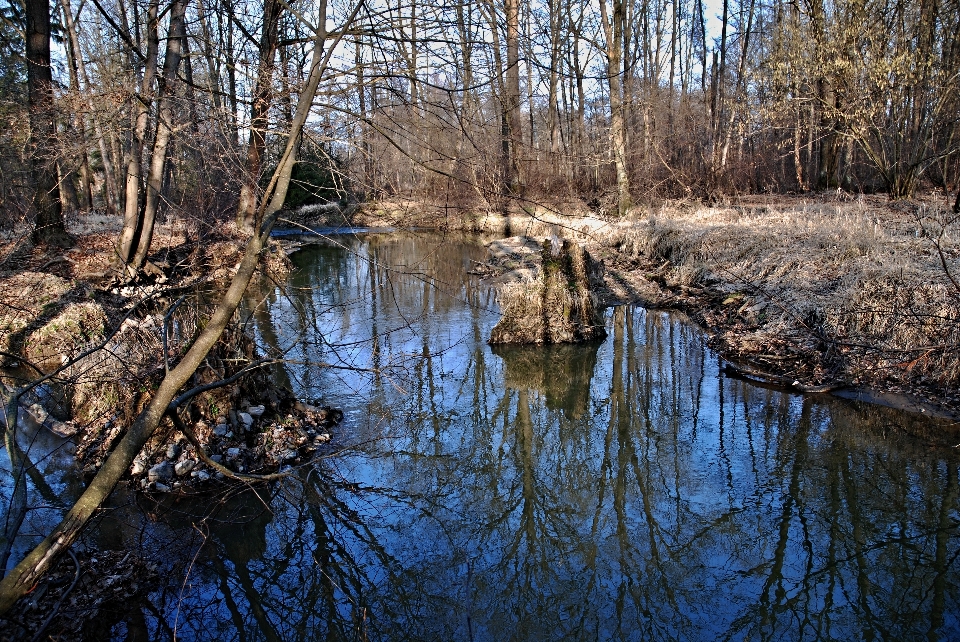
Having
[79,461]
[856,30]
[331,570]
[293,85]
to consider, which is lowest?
[331,570]

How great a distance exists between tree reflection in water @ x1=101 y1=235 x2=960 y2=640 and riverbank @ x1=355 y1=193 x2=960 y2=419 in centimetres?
70

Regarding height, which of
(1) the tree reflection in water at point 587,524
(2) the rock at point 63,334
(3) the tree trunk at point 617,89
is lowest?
(1) the tree reflection in water at point 587,524

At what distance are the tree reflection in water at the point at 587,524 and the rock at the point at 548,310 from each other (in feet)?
5.97

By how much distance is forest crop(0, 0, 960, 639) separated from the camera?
11.8 ft

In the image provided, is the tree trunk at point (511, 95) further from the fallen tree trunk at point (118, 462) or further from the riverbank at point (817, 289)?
the fallen tree trunk at point (118, 462)

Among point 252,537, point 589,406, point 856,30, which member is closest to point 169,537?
point 252,537

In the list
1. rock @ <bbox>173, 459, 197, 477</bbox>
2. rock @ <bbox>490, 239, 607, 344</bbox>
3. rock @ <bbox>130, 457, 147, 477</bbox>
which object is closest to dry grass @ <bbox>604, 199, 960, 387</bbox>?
rock @ <bbox>490, 239, 607, 344</bbox>

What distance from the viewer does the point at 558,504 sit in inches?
208

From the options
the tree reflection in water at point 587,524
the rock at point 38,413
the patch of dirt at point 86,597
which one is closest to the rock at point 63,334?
the rock at point 38,413

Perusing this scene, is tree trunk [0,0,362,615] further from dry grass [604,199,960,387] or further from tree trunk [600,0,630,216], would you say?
tree trunk [600,0,630,216]

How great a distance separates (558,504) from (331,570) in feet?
6.06

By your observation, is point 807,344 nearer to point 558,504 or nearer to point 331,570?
point 558,504

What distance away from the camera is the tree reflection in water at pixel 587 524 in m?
3.96

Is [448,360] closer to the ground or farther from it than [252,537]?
farther from it
